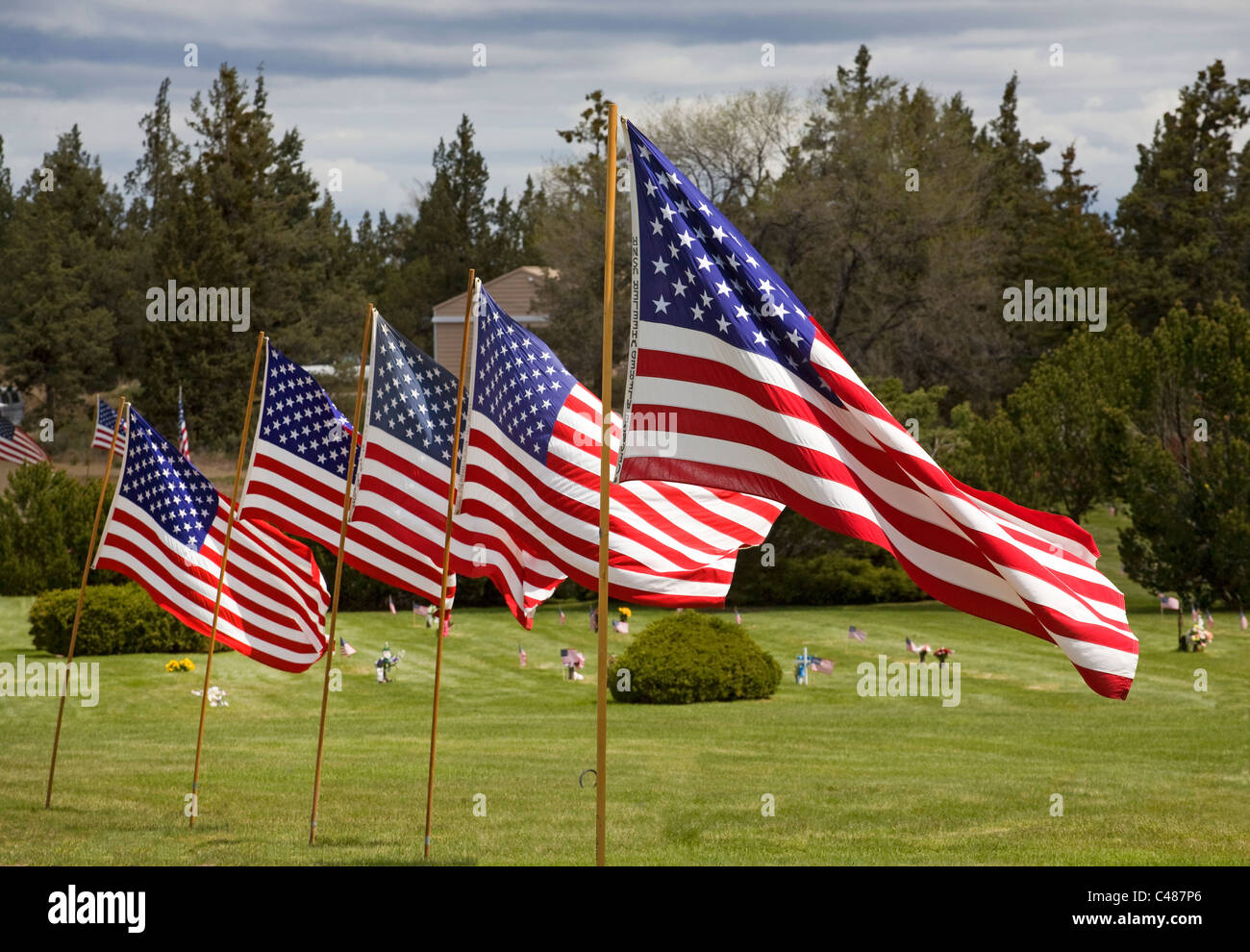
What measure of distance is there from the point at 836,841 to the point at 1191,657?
15387mm

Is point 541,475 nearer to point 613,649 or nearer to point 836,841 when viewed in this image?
point 836,841

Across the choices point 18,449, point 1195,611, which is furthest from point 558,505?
point 18,449

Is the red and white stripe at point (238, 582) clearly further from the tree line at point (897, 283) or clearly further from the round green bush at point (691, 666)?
the tree line at point (897, 283)

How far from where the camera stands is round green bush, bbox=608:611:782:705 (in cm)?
2034

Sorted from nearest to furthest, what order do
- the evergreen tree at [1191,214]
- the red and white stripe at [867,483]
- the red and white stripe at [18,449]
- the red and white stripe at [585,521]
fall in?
the red and white stripe at [867,483] → the red and white stripe at [585,521] → the red and white stripe at [18,449] → the evergreen tree at [1191,214]

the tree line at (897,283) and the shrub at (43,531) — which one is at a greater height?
the tree line at (897,283)

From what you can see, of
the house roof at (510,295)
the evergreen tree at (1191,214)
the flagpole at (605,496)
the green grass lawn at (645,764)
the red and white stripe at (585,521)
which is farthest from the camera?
the house roof at (510,295)

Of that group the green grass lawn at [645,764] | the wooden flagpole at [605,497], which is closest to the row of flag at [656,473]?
the wooden flagpole at [605,497]

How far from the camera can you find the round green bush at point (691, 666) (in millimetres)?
20344

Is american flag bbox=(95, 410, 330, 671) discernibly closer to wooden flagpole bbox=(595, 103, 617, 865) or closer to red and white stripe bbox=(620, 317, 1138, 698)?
wooden flagpole bbox=(595, 103, 617, 865)

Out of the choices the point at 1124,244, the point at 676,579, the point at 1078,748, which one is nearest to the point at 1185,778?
the point at 1078,748

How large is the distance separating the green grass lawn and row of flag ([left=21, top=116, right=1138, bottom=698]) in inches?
84.4

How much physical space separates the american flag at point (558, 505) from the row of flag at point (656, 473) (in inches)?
0.6

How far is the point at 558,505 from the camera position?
29.5 ft
